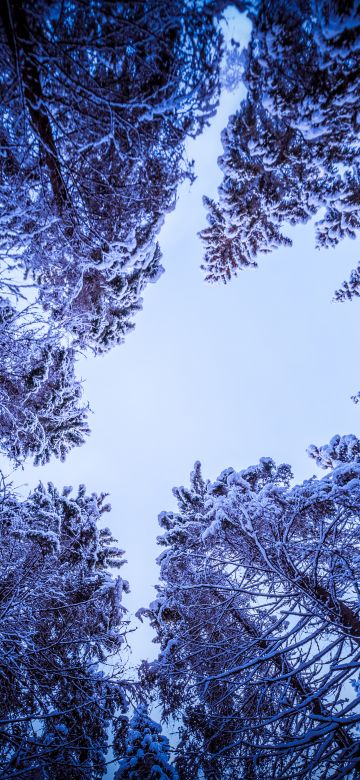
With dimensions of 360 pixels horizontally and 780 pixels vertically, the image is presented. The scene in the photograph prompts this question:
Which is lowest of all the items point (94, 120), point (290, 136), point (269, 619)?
point (269, 619)

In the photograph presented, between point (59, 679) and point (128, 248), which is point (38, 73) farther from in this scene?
point (59, 679)

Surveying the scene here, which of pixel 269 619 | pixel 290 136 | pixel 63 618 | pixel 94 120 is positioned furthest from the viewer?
pixel 63 618

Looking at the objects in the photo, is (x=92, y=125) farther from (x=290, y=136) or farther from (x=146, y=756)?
(x=146, y=756)

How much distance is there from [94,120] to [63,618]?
9150 mm

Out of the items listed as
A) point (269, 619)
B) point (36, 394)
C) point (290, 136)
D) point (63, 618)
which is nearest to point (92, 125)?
point (290, 136)

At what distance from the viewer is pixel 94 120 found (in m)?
3.87

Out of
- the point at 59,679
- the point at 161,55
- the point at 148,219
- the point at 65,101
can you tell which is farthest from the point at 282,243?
the point at 59,679

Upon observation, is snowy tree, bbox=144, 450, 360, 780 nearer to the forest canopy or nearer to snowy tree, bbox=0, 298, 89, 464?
the forest canopy

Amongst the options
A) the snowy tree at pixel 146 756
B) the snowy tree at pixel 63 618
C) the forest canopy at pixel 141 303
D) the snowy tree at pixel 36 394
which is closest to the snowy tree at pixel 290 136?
the forest canopy at pixel 141 303

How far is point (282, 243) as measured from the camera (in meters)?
6.05

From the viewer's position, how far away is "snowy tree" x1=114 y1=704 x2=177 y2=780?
5.10 metres

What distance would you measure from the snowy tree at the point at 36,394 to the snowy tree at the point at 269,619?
3.64 meters

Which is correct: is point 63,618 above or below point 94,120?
below

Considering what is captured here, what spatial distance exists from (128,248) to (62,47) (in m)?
2.42
